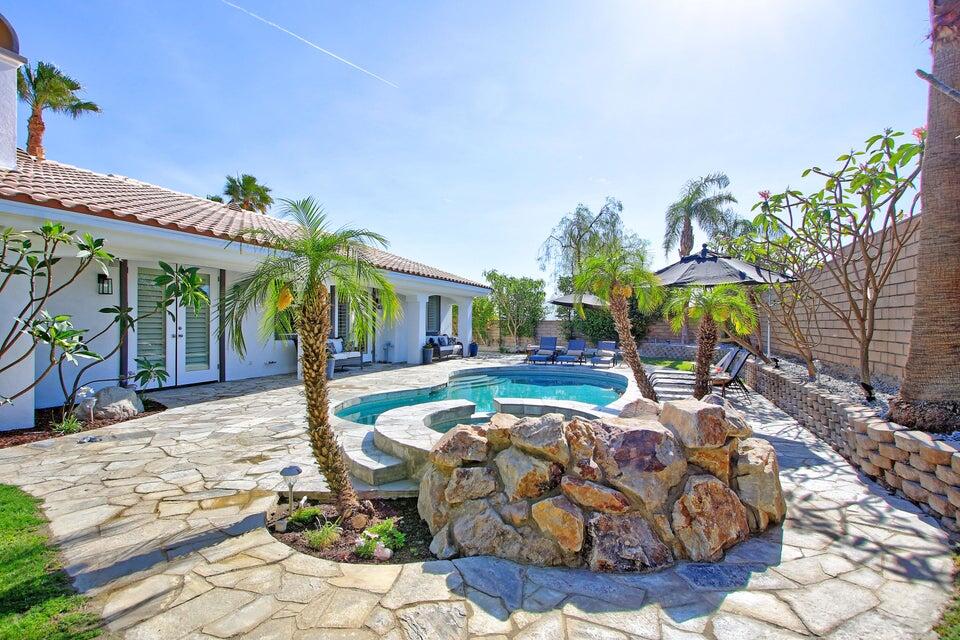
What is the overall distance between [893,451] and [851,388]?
3806 mm

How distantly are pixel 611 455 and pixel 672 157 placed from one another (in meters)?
15.0

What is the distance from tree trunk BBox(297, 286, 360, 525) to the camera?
4.25 metres

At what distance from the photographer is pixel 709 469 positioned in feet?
13.8

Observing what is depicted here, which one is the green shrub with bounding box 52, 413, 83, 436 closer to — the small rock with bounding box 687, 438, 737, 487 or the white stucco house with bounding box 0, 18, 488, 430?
the white stucco house with bounding box 0, 18, 488, 430

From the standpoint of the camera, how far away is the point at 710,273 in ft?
31.4

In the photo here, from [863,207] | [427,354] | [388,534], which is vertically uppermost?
[863,207]

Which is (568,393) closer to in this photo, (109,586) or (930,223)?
(930,223)

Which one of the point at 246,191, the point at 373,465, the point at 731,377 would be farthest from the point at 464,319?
the point at 373,465

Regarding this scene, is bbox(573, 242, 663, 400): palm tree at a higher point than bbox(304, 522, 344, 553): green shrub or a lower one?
higher

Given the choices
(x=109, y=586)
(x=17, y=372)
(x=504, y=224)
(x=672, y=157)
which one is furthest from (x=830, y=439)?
(x=504, y=224)

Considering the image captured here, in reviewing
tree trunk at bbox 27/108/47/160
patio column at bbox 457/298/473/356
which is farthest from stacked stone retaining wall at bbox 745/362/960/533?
tree trunk at bbox 27/108/47/160

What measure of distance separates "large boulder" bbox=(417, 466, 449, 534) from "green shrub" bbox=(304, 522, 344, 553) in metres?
0.86

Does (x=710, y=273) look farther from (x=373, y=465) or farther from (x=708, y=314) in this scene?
(x=373, y=465)

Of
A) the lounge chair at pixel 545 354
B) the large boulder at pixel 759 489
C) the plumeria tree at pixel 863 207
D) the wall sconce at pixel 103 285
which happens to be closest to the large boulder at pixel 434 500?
the large boulder at pixel 759 489
